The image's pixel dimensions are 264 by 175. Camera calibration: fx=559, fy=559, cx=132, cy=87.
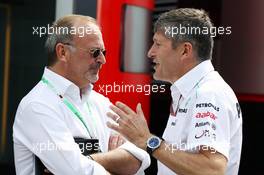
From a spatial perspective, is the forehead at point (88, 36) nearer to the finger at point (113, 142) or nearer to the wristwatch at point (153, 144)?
the finger at point (113, 142)

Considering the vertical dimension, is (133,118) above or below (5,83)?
above

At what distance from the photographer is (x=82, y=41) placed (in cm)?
229

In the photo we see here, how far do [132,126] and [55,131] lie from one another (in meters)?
0.35

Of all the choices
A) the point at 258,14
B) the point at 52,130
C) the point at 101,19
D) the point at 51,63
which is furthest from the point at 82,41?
the point at 258,14

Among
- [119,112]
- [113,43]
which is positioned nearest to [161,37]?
[119,112]

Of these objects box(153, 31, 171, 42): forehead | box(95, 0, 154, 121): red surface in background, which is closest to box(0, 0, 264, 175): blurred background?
box(95, 0, 154, 121): red surface in background

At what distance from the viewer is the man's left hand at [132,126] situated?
194cm

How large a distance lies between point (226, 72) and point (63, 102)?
2.48 m

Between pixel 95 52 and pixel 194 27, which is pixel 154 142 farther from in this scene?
pixel 95 52

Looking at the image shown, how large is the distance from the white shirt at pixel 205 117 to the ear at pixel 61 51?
49cm

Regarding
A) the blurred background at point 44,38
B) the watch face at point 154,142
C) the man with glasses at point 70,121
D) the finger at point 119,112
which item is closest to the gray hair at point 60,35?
the man with glasses at point 70,121

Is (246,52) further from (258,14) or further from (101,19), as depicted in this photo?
(101,19)

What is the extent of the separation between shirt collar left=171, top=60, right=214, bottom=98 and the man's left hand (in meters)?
0.19

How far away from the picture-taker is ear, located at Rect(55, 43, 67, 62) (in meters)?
2.28
